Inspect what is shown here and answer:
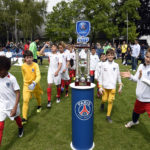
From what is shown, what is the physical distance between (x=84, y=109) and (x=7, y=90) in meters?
1.45

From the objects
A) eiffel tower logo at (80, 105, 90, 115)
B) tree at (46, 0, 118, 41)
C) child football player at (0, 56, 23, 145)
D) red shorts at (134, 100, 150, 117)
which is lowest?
red shorts at (134, 100, 150, 117)

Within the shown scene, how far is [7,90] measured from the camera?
10.3 ft

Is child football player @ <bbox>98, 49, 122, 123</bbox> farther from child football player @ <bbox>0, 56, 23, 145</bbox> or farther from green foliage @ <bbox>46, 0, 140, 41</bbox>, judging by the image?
green foliage @ <bbox>46, 0, 140, 41</bbox>

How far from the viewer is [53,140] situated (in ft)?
12.4

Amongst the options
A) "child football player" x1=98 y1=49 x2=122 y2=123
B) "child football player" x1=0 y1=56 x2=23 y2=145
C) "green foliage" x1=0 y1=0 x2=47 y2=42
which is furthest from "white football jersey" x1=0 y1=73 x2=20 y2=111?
"green foliage" x1=0 y1=0 x2=47 y2=42

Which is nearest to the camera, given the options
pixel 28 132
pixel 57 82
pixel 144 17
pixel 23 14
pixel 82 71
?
pixel 82 71

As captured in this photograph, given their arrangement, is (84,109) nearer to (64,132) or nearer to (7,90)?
(64,132)

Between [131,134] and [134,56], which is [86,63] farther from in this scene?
[134,56]

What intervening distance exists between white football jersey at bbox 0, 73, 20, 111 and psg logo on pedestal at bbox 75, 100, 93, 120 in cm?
120

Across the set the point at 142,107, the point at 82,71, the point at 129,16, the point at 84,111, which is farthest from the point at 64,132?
the point at 129,16

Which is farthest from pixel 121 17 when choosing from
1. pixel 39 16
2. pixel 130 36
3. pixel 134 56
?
pixel 134 56

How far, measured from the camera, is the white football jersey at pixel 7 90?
309cm

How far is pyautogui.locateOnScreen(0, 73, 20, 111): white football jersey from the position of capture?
3.09 metres

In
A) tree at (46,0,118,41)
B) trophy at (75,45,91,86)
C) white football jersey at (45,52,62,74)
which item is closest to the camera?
trophy at (75,45,91,86)
